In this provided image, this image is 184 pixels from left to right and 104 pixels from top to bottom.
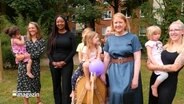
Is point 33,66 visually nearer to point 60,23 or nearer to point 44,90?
point 60,23

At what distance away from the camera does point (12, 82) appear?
33.8 feet

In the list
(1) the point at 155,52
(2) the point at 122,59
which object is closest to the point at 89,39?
(2) the point at 122,59

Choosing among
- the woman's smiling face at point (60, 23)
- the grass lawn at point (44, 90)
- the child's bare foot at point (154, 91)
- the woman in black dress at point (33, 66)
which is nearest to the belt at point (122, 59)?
the child's bare foot at point (154, 91)

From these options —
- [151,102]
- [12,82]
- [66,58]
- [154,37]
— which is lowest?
[12,82]

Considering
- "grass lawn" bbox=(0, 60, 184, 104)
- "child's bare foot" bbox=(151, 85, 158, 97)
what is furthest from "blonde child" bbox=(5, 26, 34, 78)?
"child's bare foot" bbox=(151, 85, 158, 97)

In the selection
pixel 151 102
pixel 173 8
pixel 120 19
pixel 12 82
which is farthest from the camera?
pixel 173 8

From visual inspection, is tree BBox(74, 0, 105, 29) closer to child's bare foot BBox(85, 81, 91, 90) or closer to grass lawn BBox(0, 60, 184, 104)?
grass lawn BBox(0, 60, 184, 104)

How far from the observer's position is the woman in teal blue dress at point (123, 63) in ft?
16.1

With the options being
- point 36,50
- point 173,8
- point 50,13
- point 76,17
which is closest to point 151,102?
point 36,50

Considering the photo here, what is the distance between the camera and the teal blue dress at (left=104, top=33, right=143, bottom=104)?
193 inches

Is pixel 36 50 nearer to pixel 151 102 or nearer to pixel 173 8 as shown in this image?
pixel 151 102

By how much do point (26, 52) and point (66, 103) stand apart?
51.0 inches

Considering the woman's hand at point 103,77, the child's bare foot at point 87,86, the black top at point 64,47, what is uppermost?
the black top at point 64,47

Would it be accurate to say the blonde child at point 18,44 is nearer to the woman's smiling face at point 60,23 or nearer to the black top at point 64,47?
the black top at point 64,47
